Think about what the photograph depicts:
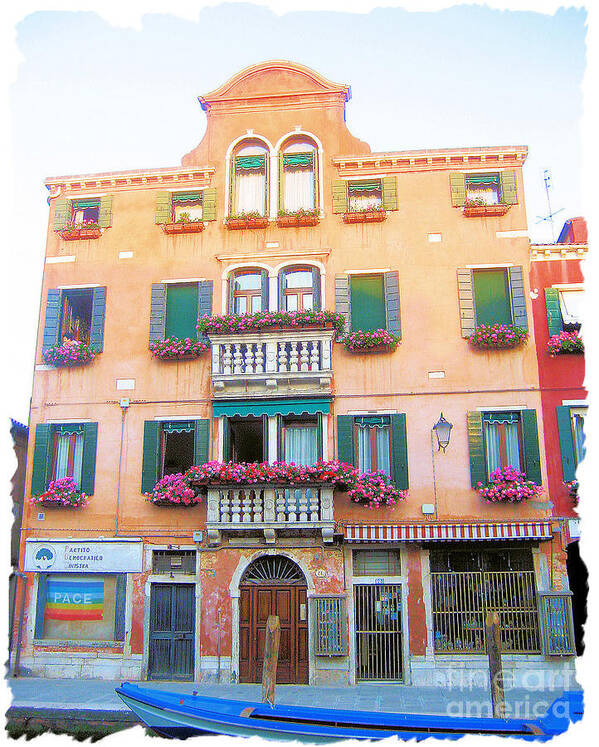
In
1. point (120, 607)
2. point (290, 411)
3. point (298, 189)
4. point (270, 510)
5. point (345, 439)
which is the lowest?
point (120, 607)

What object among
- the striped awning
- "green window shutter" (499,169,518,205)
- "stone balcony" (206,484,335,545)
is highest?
"green window shutter" (499,169,518,205)

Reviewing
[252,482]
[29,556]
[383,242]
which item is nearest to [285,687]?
[252,482]

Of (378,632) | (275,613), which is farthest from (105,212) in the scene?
(378,632)

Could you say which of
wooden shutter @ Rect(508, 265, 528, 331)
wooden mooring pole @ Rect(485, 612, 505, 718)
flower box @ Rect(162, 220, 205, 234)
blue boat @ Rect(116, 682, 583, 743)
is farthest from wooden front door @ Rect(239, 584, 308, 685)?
flower box @ Rect(162, 220, 205, 234)

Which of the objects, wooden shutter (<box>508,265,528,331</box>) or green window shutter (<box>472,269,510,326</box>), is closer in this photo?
wooden shutter (<box>508,265,528,331</box>)

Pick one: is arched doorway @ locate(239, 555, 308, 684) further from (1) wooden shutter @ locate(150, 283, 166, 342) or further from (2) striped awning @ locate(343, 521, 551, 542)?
(1) wooden shutter @ locate(150, 283, 166, 342)

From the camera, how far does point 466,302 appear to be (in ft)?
53.8

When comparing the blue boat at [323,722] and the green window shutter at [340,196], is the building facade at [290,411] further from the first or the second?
the blue boat at [323,722]

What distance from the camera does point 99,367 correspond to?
1716 centimetres

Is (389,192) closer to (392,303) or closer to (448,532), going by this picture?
(392,303)

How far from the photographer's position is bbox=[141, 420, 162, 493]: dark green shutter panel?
16.3 m

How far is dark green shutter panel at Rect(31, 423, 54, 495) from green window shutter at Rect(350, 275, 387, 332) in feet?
24.6

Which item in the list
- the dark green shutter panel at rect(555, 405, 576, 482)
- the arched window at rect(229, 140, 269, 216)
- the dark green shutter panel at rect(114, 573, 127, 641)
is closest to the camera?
the dark green shutter panel at rect(555, 405, 576, 482)

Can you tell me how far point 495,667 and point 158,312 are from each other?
1064 cm
